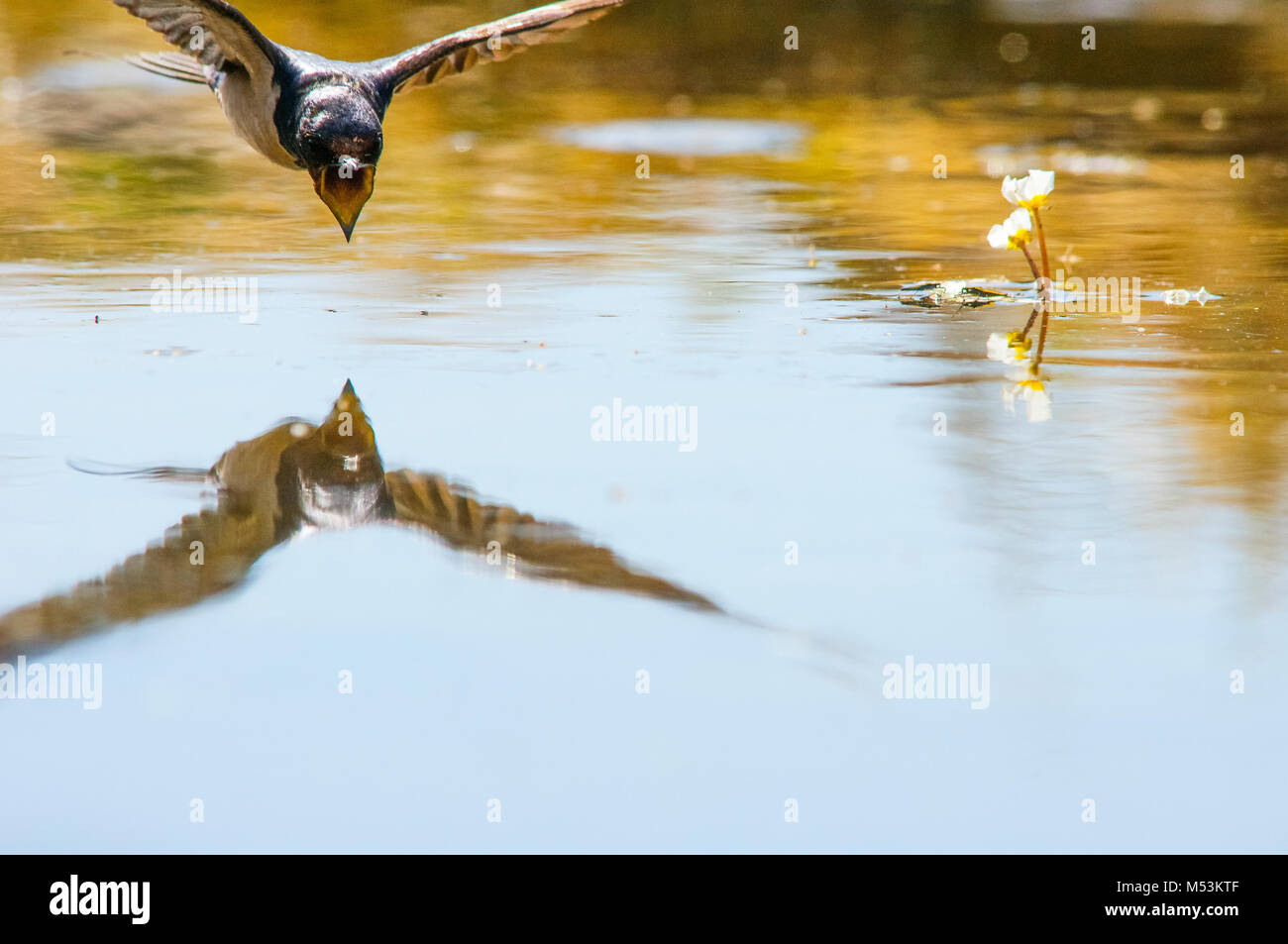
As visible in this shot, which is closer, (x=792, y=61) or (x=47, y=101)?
(x=47, y=101)

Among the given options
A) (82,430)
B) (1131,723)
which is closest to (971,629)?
(1131,723)

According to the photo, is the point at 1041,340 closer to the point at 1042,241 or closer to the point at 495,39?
the point at 1042,241

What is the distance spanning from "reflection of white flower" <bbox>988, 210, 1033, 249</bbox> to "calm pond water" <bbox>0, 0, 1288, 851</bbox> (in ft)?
0.74

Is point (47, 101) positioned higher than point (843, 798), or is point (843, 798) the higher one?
point (47, 101)

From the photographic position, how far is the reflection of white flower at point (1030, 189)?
5.38m

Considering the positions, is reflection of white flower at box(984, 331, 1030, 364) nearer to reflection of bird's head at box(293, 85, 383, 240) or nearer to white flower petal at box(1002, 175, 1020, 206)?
white flower petal at box(1002, 175, 1020, 206)

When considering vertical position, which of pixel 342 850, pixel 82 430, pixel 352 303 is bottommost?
pixel 342 850

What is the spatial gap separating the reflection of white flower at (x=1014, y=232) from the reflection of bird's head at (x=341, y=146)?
2041 millimetres

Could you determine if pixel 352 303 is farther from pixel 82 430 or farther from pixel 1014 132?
pixel 1014 132

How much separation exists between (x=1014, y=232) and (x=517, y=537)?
260 cm

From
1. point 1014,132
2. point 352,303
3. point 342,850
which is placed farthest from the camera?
point 1014,132

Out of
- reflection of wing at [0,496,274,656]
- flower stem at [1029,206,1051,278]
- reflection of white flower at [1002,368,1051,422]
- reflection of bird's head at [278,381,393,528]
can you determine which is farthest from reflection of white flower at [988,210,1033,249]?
reflection of wing at [0,496,274,656]

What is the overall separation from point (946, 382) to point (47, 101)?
7.18 meters

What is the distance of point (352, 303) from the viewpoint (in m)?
5.55
